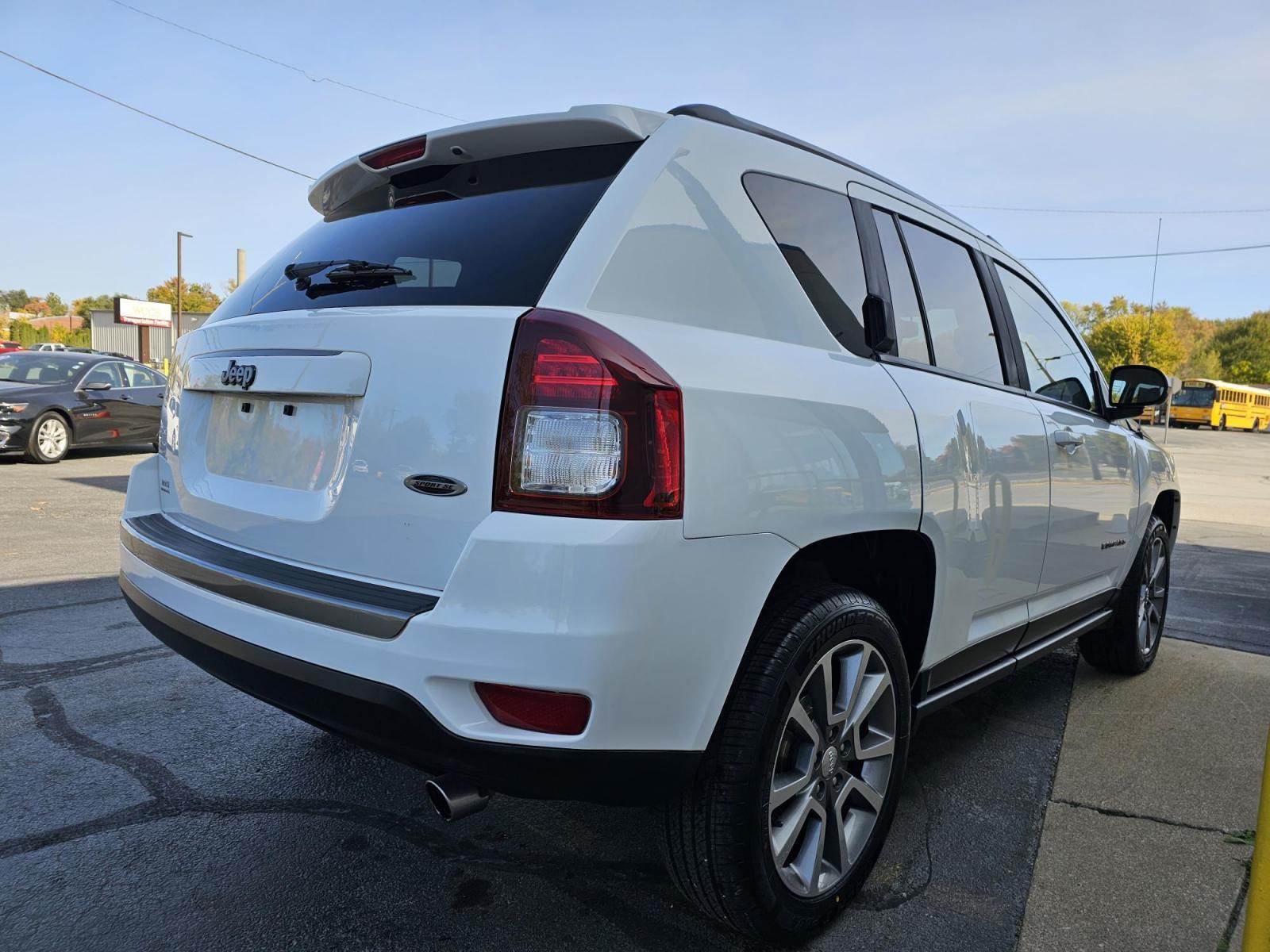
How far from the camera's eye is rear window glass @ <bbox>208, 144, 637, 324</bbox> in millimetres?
1938

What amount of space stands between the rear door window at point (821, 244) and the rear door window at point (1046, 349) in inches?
48.1

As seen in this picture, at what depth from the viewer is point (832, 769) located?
2234 mm

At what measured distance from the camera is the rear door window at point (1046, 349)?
348cm

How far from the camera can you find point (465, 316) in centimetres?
184

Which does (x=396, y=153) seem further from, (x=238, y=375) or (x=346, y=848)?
(x=346, y=848)

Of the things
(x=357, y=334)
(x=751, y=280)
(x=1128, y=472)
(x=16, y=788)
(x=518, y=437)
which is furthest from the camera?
(x=1128, y=472)

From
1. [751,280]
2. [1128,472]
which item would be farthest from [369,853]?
[1128,472]

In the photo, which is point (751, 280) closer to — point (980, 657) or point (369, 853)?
point (980, 657)

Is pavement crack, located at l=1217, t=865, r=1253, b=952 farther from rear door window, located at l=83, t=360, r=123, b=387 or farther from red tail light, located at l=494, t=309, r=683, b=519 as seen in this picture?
rear door window, located at l=83, t=360, r=123, b=387

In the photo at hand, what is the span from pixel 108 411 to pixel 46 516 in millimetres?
5585

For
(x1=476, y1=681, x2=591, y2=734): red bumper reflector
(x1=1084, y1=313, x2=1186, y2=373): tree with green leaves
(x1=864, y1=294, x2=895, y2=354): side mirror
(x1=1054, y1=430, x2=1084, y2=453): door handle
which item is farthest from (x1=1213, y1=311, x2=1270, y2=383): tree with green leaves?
(x1=476, y1=681, x2=591, y2=734): red bumper reflector

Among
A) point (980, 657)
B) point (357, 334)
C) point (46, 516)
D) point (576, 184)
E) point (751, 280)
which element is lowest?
point (46, 516)

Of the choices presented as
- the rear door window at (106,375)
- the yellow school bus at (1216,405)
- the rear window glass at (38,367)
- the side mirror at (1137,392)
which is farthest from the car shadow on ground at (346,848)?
the yellow school bus at (1216,405)

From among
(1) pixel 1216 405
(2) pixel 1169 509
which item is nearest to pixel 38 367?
(2) pixel 1169 509
